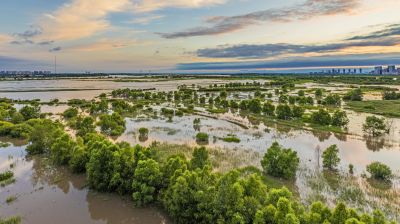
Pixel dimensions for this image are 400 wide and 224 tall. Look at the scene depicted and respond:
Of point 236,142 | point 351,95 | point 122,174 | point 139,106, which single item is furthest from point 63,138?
point 351,95

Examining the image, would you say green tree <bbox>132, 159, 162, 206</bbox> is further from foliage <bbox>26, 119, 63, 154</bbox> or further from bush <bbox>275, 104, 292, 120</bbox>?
bush <bbox>275, 104, 292, 120</bbox>

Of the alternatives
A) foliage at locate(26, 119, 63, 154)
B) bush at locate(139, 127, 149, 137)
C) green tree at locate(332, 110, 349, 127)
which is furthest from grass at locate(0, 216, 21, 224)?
green tree at locate(332, 110, 349, 127)

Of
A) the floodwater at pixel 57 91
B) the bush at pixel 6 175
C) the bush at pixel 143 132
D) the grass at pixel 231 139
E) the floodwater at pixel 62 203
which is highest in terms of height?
the floodwater at pixel 57 91

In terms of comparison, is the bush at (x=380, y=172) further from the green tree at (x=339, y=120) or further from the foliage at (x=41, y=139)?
the foliage at (x=41, y=139)

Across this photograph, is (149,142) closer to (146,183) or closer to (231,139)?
(231,139)

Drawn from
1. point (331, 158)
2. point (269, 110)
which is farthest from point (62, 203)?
point (269, 110)

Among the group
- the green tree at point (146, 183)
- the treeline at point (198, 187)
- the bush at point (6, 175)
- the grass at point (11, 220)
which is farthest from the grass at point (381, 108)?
the bush at point (6, 175)

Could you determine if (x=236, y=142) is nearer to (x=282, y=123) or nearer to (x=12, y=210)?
(x=282, y=123)
